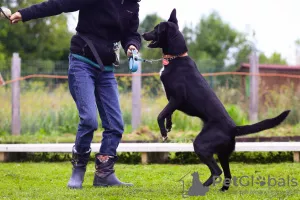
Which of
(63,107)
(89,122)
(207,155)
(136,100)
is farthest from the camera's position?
(63,107)

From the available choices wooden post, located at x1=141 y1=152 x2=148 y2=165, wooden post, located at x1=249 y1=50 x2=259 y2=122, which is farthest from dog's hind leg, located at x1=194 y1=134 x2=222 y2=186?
wooden post, located at x1=249 y1=50 x2=259 y2=122

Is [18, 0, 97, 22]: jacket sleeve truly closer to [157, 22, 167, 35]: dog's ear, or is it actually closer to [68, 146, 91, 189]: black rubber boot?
[157, 22, 167, 35]: dog's ear

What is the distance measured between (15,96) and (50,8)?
603cm

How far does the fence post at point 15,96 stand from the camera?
9898mm

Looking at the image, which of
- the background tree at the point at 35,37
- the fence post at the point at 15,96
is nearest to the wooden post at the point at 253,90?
the fence post at the point at 15,96

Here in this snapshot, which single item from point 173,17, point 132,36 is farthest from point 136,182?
point 173,17

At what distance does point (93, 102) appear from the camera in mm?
4434

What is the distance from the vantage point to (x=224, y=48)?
39000 mm

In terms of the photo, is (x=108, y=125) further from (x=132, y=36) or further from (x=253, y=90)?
(x=253, y=90)

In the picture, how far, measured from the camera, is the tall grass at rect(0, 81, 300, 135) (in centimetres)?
975

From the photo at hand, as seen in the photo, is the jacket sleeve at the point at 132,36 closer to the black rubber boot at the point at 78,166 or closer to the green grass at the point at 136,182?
the black rubber boot at the point at 78,166

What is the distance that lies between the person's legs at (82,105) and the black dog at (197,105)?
0.53m

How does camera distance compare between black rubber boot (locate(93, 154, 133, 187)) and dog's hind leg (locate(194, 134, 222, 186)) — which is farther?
black rubber boot (locate(93, 154, 133, 187))

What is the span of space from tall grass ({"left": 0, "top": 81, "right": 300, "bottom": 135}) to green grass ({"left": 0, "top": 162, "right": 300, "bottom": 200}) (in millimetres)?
3189
